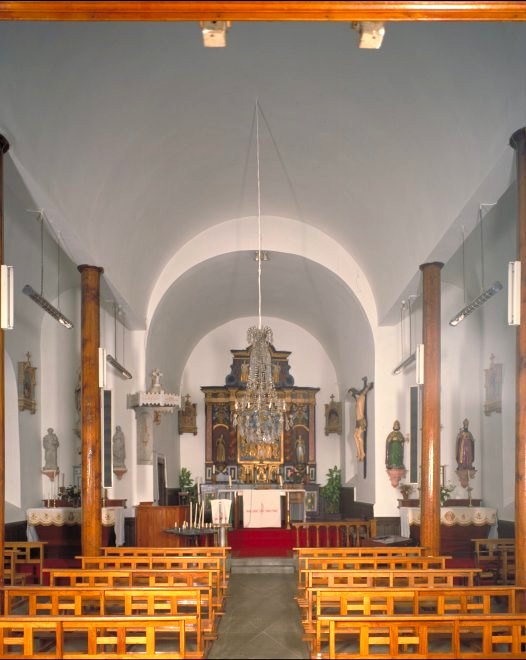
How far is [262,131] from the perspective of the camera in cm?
1138

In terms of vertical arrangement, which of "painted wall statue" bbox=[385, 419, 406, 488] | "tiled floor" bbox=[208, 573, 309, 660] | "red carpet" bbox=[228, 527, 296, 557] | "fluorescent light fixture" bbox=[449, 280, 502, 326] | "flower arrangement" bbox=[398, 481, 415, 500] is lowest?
"red carpet" bbox=[228, 527, 296, 557]

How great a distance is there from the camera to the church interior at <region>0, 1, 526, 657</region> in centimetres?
770

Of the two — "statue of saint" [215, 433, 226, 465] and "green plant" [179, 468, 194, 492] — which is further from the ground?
"statue of saint" [215, 433, 226, 465]

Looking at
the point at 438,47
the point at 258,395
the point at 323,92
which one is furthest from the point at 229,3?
the point at 258,395

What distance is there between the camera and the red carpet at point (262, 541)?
16.0 metres

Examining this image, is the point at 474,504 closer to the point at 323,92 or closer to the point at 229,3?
the point at 323,92

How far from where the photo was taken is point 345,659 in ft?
18.4

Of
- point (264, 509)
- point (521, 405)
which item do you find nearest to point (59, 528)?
point (264, 509)

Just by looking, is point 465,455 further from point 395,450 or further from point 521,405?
point 521,405

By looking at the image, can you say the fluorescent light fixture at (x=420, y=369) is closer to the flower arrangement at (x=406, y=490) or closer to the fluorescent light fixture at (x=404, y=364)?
the fluorescent light fixture at (x=404, y=364)

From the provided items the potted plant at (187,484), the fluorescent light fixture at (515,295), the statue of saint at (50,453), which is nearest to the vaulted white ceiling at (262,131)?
the fluorescent light fixture at (515,295)

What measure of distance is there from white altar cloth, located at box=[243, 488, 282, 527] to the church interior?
0.17 feet

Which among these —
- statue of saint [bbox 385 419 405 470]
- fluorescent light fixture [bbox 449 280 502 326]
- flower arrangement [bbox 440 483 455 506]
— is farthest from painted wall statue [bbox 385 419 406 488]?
fluorescent light fixture [bbox 449 280 502 326]

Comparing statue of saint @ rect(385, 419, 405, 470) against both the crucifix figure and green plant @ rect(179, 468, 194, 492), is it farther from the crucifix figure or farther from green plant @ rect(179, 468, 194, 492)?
green plant @ rect(179, 468, 194, 492)
